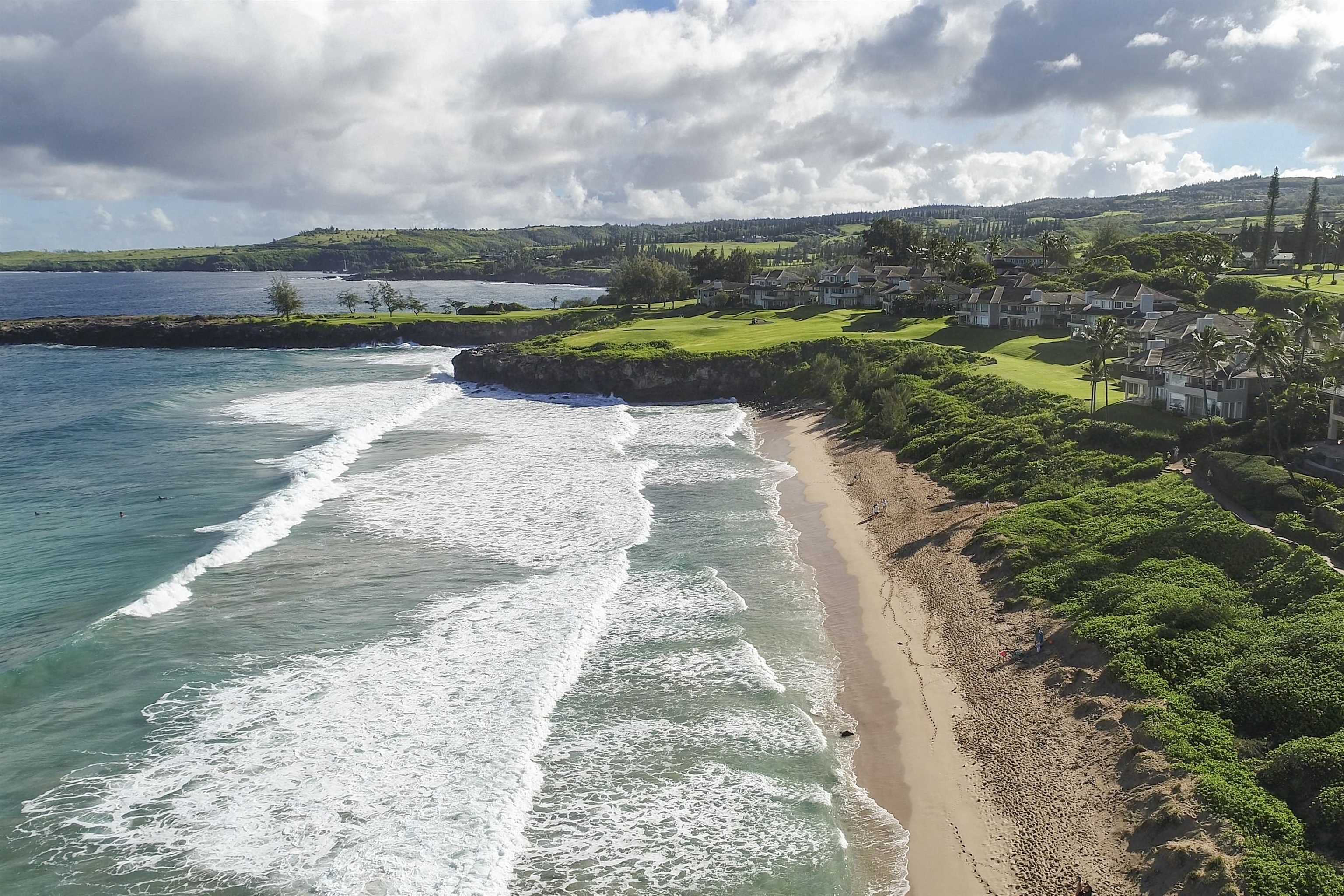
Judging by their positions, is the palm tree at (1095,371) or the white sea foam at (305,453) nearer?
the white sea foam at (305,453)

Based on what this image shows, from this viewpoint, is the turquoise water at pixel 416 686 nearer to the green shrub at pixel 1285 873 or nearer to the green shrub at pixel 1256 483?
the green shrub at pixel 1285 873

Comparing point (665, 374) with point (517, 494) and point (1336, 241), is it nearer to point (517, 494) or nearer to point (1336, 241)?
point (517, 494)

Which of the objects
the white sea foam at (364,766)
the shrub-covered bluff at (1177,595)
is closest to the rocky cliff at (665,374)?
the shrub-covered bluff at (1177,595)

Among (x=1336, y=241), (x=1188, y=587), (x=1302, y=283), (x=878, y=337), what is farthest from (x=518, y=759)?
(x=1336, y=241)

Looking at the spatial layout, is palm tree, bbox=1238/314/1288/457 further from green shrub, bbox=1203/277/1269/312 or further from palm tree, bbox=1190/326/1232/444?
green shrub, bbox=1203/277/1269/312

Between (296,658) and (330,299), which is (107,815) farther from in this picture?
(330,299)
